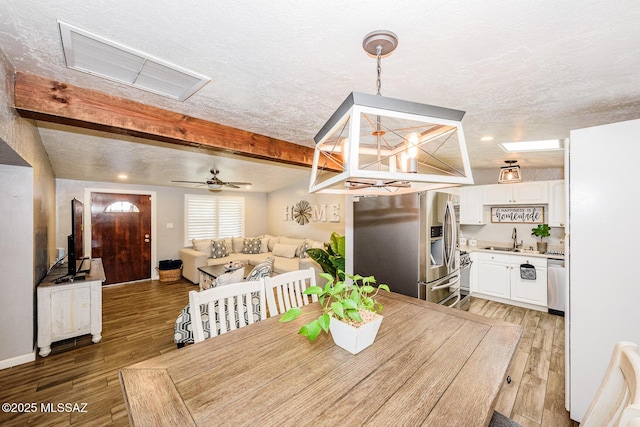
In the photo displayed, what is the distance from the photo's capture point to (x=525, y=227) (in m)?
4.44

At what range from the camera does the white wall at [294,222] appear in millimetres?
5961

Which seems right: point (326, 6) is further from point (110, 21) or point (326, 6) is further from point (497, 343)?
point (497, 343)

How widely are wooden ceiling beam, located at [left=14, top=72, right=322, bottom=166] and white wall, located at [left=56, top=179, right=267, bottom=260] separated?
4.15m

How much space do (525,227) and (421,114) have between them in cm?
470

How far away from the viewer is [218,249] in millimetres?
6086

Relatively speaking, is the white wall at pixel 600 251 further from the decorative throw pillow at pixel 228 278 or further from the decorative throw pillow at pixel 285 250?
the decorative throw pillow at pixel 285 250

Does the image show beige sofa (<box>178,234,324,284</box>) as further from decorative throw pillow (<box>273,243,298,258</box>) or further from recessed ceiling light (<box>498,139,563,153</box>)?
recessed ceiling light (<box>498,139,563,153</box>)

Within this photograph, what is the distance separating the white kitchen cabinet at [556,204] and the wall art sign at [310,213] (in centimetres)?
357

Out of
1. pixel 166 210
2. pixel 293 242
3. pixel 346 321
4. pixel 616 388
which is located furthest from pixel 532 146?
pixel 166 210

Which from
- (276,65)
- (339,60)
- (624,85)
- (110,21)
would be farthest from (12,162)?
(624,85)

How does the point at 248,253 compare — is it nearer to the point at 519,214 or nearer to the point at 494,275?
the point at 494,275

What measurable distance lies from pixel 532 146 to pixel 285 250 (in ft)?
15.8

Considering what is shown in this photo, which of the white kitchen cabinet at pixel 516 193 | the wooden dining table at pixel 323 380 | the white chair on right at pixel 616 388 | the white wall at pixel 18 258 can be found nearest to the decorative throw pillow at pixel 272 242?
the white wall at pixel 18 258

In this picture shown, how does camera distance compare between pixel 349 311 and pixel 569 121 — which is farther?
pixel 569 121
